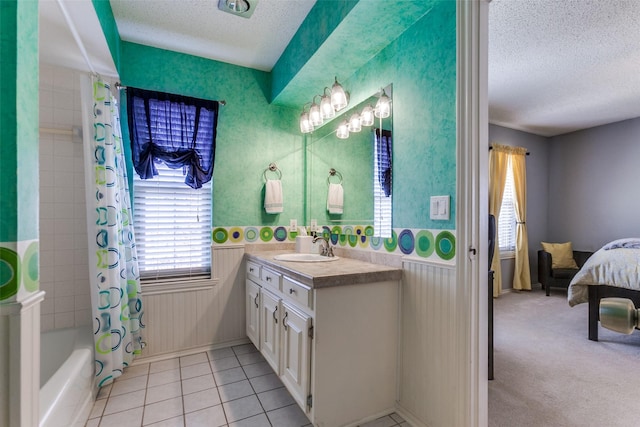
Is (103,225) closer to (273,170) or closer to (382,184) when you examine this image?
(273,170)

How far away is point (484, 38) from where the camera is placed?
1.35 meters

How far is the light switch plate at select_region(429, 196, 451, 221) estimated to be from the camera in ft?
4.83

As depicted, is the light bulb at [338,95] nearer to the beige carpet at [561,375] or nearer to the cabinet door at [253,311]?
the cabinet door at [253,311]

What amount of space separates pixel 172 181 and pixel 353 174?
1.55m

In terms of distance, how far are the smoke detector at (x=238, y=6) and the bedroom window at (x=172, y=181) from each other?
0.80 metres

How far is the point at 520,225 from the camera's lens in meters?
4.57

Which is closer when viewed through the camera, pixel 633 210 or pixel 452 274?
pixel 452 274

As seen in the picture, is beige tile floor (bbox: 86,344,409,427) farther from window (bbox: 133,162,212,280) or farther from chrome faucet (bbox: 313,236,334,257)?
chrome faucet (bbox: 313,236,334,257)

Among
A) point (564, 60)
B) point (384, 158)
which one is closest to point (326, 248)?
point (384, 158)

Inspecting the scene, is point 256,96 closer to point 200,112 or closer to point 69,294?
point 200,112

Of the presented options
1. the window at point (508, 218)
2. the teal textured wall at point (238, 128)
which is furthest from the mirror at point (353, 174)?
the window at point (508, 218)

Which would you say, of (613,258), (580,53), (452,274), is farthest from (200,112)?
(613,258)

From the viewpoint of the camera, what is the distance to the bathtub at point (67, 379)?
1.29m

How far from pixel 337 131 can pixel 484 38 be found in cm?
127
